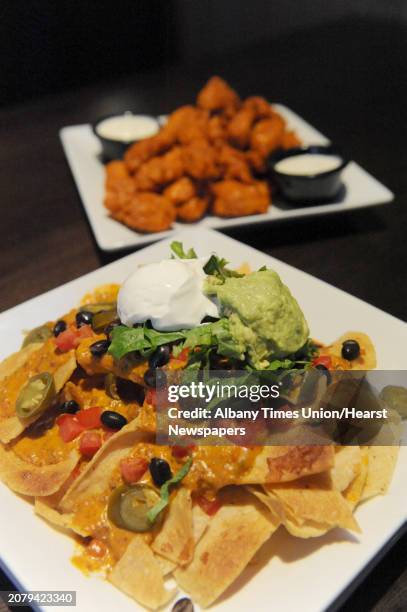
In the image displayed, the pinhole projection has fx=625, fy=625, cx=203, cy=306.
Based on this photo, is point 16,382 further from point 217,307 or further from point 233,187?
point 233,187

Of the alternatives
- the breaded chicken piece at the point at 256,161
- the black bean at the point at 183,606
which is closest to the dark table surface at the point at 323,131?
the black bean at the point at 183,606

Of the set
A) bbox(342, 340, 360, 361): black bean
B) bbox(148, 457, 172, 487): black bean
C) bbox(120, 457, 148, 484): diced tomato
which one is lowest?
bbox(120, 457, 148, 484): diced tomato

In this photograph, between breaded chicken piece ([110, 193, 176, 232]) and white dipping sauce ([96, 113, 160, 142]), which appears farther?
white dipping sauce ([96, 113, 160, 142])

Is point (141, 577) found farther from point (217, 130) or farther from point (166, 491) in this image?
point (217, 130)

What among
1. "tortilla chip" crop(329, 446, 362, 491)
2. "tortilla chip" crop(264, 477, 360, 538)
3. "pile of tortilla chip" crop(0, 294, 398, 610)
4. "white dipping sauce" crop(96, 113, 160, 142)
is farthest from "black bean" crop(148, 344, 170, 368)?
"white dipping sauce" crop(96, 113, 160, 142)

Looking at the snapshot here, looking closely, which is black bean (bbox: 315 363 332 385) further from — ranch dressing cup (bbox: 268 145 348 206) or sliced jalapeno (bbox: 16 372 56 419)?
ranch dressing cup (bbox: 268 145 348 206)

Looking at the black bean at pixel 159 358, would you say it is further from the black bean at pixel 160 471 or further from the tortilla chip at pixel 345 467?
the tortilla chip at pixel 345 467

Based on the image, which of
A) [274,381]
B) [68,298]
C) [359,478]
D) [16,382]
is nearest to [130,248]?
[68,298]
